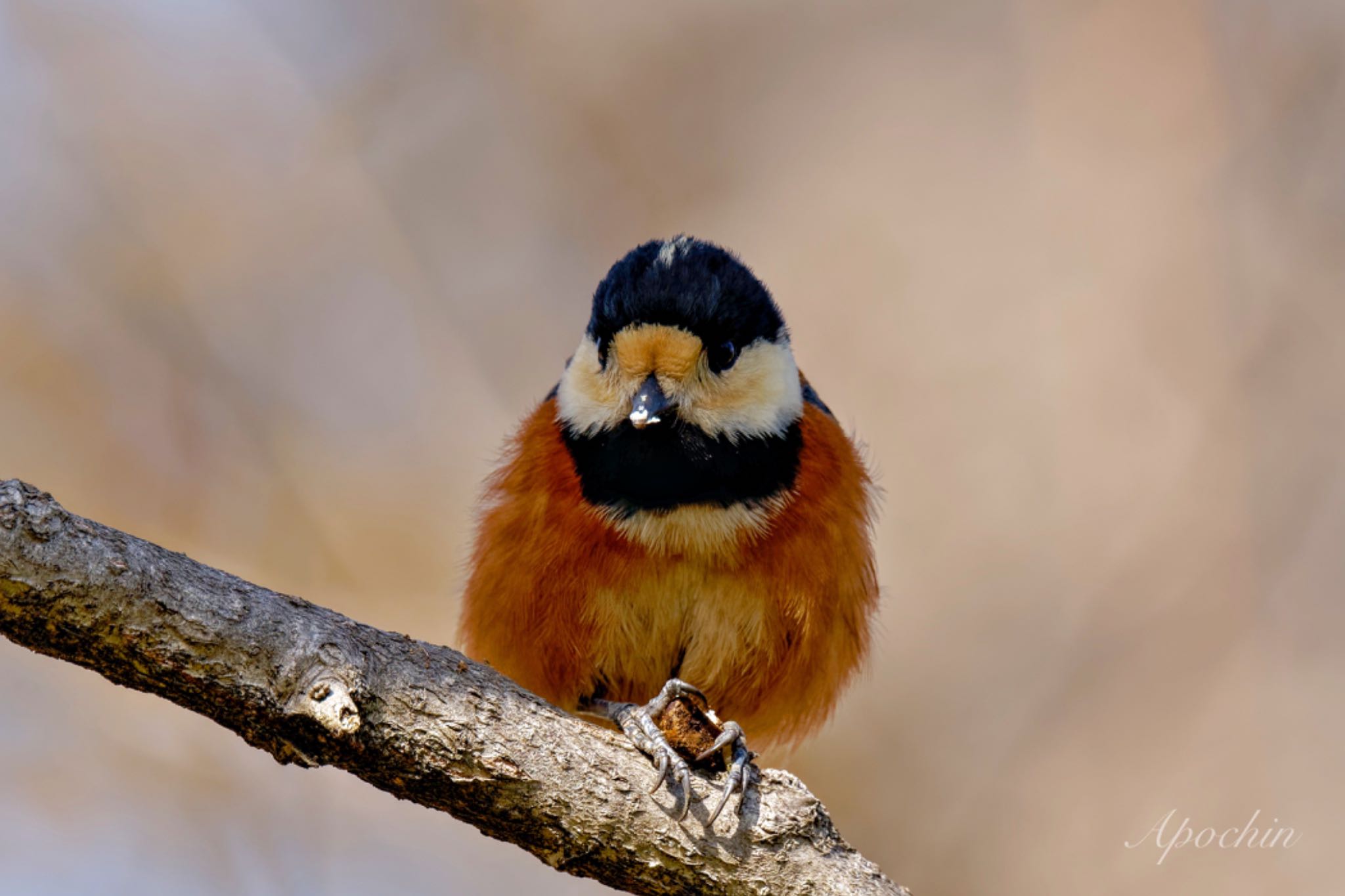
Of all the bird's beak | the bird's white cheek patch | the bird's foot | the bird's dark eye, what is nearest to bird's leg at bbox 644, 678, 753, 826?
the bird's foot

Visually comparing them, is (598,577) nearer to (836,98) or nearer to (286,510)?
(286,510)

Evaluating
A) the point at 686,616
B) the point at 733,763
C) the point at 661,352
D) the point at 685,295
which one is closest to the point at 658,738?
the point at 733,763

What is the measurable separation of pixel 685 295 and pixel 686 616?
992 mm

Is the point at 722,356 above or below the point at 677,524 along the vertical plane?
above

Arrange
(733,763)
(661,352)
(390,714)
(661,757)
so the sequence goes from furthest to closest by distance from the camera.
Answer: (661,352), (733,763), (661,757), (390,714)

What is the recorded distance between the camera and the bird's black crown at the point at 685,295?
3.77 meters

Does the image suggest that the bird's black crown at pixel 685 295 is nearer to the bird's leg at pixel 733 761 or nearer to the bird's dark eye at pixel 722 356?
the bird's dark eye at pixel 722 356

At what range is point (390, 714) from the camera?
2742 mm

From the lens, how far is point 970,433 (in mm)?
6496

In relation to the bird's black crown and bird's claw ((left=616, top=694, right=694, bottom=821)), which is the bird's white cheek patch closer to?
the bird's black crown

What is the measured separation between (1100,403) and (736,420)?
11.1ft

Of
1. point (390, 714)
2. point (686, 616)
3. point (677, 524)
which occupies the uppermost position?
point (677, 524)

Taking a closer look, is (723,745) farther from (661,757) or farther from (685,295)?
(685,295)

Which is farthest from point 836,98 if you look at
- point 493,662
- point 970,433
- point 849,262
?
point 493,662
